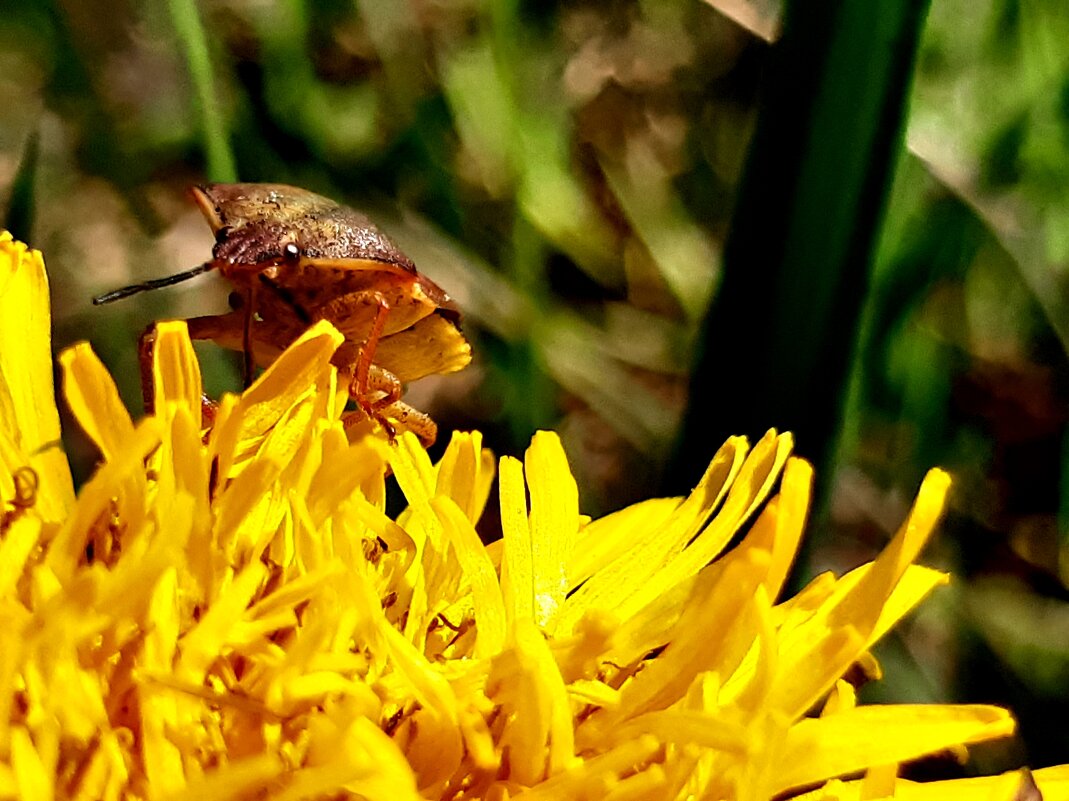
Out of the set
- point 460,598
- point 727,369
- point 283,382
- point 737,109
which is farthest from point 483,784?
point 737,109

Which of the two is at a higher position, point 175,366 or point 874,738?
point 175,366

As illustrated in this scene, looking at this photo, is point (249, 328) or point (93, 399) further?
point (249, 328)

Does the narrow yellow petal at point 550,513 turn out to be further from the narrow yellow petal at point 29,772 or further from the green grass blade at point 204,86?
the green grass blade at point 204,86

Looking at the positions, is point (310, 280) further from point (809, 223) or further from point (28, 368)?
point (809, 223)

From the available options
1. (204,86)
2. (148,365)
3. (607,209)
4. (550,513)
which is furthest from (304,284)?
(607,209)

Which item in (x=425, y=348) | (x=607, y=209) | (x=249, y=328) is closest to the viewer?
(x=249, y=328)

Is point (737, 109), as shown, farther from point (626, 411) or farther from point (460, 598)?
point (460, 598)

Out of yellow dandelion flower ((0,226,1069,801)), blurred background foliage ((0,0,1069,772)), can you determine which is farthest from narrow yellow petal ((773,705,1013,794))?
blurred background foliage ((0,0,1069,772))
